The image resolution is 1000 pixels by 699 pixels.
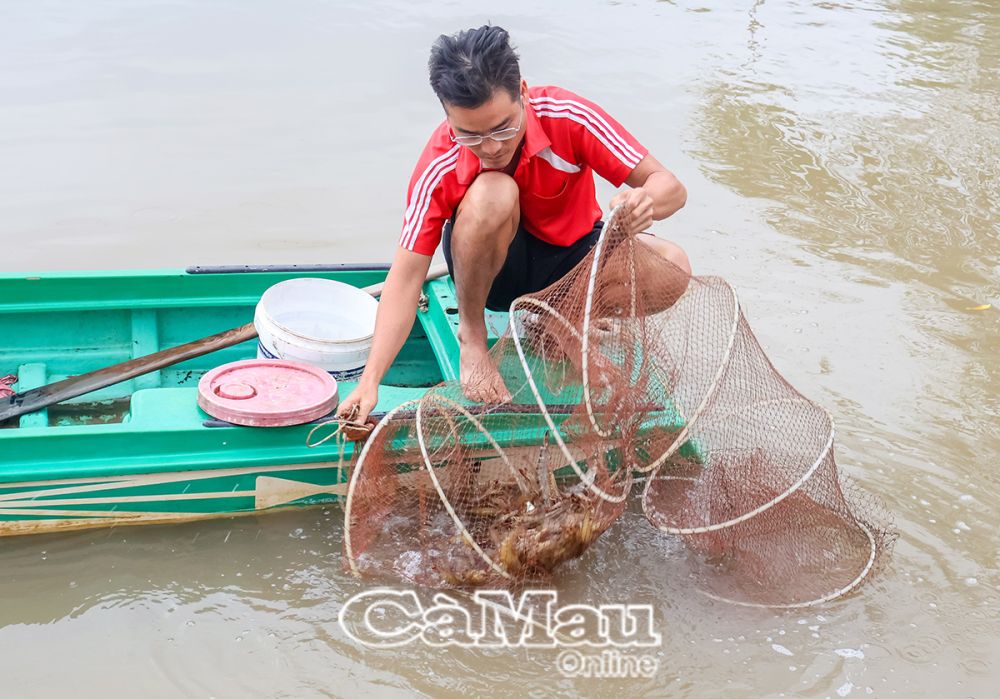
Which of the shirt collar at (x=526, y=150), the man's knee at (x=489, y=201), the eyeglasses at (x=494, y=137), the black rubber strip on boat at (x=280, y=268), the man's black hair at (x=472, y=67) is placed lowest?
the black rubber strip on boat at (x=280, y=268)

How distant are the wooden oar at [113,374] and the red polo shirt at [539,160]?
971 mm

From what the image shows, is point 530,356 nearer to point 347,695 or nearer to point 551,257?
point 551,257

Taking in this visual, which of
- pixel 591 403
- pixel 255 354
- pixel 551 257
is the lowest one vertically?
pixel 255 354

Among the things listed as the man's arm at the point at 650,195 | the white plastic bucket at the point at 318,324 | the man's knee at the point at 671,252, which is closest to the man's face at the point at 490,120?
the man's arm at the point at 650,195

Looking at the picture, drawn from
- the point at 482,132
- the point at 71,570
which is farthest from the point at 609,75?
the point at 71,570

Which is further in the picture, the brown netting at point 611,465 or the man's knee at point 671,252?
the man's knee at point 671,252

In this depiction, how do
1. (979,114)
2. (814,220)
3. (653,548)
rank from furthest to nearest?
(979,114)
(814,220)
(653,548)

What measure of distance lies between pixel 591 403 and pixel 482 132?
927 millimetres

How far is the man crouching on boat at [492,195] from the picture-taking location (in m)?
3.48

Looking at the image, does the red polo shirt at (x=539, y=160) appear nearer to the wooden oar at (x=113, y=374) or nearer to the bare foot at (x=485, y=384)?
the bare foot at (x=485, y=384)

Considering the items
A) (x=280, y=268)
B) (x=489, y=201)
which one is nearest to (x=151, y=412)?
(x=280, y=268)

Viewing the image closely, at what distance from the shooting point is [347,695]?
128 inches

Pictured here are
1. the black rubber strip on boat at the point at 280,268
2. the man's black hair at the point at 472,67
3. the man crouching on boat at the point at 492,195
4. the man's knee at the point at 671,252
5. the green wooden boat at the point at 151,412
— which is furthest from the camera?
the black rubber strip on boat at the point at 280,268

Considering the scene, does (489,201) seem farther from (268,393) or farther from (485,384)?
(268,393)
